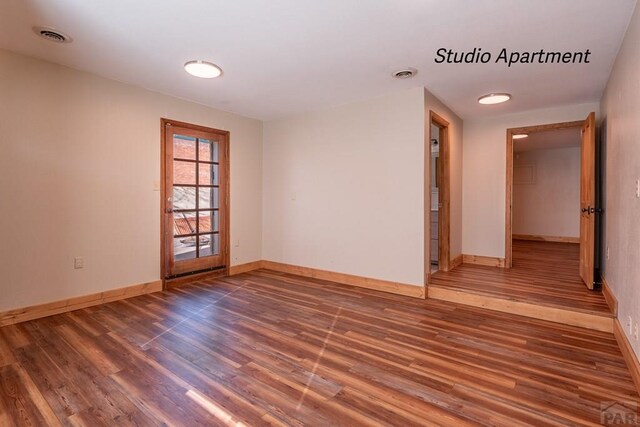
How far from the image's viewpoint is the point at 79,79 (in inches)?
130

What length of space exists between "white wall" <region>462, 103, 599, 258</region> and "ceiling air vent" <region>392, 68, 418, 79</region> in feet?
7.78

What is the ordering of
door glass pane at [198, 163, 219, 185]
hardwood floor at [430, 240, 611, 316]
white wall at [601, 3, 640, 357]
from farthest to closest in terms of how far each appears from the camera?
door glass pane at [198, 163, 219, 185] → hardwood floor at [430, 240, 611, 316] → white wall at [601, 3, 640, 357]

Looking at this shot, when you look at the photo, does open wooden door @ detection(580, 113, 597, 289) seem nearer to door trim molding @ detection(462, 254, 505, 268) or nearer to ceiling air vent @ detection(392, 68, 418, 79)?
door trim molding @ detection(462, 254, 505, 268)

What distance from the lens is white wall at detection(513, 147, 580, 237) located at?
7703 mm

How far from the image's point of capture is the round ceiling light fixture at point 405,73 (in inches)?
126

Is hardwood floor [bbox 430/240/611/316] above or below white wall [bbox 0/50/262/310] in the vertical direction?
below

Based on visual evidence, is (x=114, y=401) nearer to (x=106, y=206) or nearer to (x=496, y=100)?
(x=106, y=206)

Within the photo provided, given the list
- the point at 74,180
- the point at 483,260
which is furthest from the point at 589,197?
the point at 74,180

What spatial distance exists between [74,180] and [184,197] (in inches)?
48.8

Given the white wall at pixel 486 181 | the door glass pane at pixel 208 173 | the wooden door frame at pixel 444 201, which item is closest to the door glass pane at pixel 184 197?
the door glass pane at pixel 208 173

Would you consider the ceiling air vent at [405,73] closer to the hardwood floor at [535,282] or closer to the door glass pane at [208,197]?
the hardwood floor at [535,282]

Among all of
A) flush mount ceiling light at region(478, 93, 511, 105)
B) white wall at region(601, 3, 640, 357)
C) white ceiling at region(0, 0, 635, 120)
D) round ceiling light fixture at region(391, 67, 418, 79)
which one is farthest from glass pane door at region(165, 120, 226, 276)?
white wall at region(601, 3, 640, 357)

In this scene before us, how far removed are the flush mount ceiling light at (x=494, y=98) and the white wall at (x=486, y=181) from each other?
93 cm

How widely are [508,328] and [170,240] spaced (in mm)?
3892
